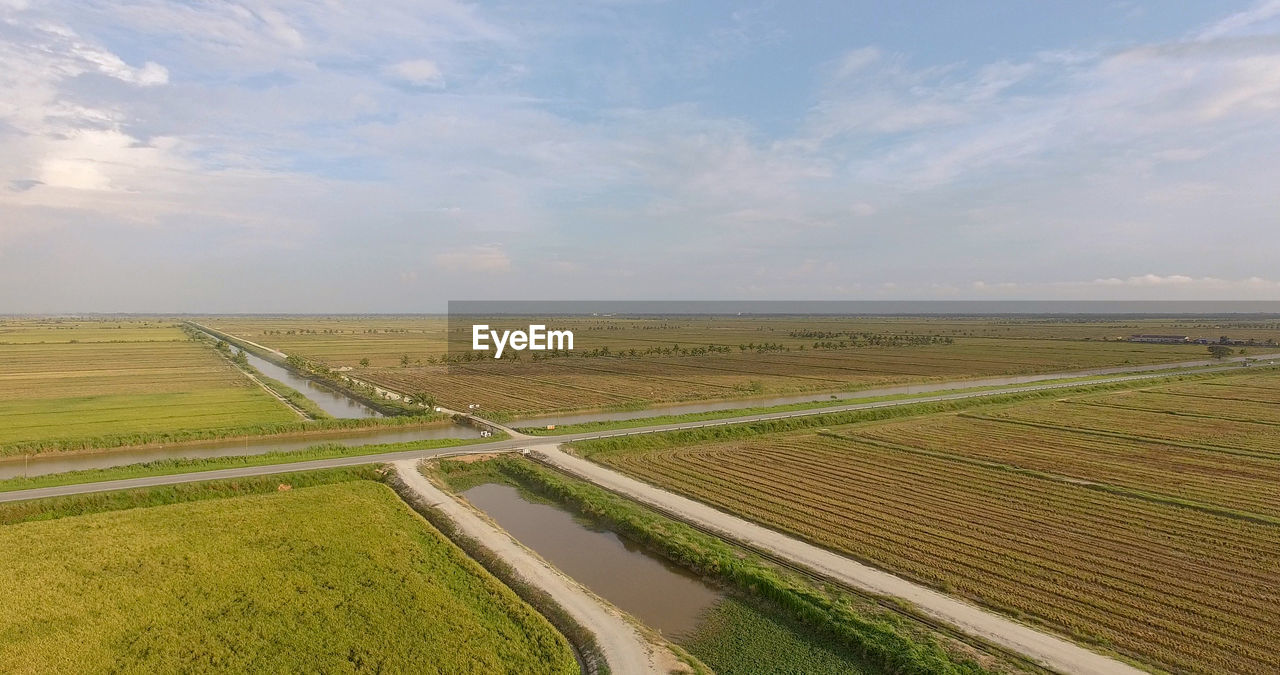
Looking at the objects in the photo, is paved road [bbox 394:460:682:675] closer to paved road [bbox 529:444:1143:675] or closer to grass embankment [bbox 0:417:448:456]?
paved road [bbox 529:444:1143:675]

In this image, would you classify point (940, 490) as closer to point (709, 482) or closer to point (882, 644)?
point (709, 482)

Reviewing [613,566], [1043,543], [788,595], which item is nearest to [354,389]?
[613,566]

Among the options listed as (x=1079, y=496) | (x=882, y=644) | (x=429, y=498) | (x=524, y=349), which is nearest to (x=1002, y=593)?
(x=882, y=644)

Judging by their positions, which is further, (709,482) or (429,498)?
(709,482)

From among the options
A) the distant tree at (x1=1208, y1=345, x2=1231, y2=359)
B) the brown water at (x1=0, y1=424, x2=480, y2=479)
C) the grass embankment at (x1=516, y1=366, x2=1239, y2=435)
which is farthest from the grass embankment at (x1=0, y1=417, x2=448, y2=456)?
the distant tree at (x1=1208, y1=345, x2=1231, y2=359)

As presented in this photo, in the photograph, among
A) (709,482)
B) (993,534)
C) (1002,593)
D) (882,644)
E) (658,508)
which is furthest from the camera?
(709,482)

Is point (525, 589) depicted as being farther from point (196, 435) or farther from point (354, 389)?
point (354, 389)

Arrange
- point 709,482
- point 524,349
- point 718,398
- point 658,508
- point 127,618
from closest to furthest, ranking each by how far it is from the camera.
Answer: point 127,618, point 658,508, point 709,482, point 718,398, point 524,349
